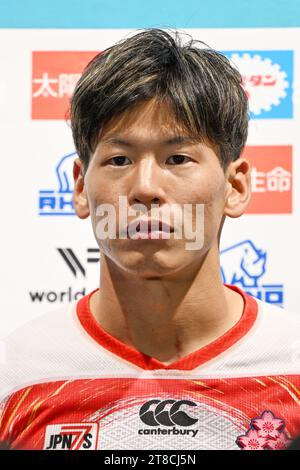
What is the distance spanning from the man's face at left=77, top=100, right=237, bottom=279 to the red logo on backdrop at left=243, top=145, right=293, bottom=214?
0.41 m

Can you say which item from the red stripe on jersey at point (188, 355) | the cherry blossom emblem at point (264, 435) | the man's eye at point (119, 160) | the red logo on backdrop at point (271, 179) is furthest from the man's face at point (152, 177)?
the red logo on backdrop at point (271, 179)

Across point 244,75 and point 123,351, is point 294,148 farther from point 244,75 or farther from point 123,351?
point 123,351

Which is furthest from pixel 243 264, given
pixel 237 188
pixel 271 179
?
pixel 237 188

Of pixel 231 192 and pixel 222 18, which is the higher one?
pixel 222 18

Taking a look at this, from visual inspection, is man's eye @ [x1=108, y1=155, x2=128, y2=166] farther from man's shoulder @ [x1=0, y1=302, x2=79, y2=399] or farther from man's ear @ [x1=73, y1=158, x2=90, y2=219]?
man's shoulder @ [x1=0, y1=302, x2=79, y2=399]

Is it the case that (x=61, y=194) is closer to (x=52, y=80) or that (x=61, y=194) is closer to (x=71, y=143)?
(x=71, y=143)

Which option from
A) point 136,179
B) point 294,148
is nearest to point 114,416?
point 136,179

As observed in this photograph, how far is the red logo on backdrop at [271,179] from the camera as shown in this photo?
1.88 metres

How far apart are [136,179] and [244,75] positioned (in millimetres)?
584

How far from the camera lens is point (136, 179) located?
1429 mm

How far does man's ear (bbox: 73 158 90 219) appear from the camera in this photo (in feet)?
5.20

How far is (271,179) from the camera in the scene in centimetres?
190

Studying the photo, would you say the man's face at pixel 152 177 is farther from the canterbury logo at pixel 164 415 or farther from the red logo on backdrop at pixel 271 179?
the red logo on backdrop at pixel 271 179

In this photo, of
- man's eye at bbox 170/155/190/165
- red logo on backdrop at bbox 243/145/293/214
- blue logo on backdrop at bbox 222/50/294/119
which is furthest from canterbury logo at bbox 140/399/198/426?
blue logo on backdrop at bbox 222/50/294/119
